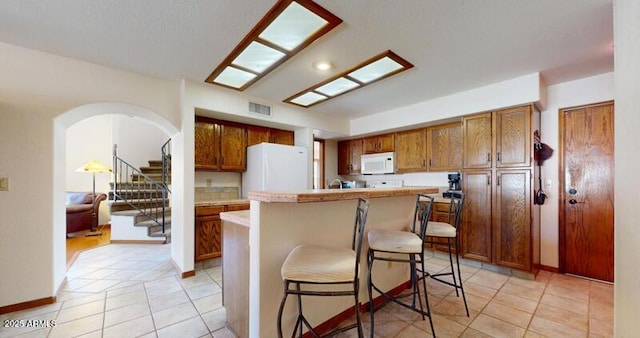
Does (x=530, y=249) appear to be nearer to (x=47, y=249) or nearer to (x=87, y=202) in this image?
(x=47, y=249)

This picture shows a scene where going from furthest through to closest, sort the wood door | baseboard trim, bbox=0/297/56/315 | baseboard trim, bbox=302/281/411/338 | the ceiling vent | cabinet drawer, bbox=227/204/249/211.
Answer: the ceiling vent → cabinet drawer, bbox=227/204/249/211 → the wood door → baseboard trim, bbox=0/297/56/315 → baseboard trim, bbox=302/281/411/338

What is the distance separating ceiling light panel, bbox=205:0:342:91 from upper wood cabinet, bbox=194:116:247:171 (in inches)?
35.7

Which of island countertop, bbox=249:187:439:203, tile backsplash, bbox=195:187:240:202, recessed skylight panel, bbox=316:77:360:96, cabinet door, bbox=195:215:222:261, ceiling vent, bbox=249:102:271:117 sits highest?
recessed skylight panel, bbox=316:77:360:96

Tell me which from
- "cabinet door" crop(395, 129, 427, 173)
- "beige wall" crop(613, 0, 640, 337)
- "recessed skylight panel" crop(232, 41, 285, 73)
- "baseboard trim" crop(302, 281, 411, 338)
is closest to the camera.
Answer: "beige wall" crop(613, 0, 640, 337)

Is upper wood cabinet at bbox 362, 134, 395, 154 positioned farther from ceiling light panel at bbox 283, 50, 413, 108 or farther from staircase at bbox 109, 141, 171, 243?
Result: staircase at bbox 109, 141, 171, 243

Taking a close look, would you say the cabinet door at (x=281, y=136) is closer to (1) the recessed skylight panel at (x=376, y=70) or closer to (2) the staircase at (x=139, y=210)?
(1) the recessed skylight panel at (x=376, y=70)

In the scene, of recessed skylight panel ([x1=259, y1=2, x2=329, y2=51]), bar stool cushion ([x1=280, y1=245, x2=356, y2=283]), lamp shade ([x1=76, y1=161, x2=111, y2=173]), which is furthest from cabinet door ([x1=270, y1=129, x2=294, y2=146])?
lamp shade ([x1=76, y1=161, x2=111, y2=173])

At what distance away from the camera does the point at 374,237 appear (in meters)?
1.91

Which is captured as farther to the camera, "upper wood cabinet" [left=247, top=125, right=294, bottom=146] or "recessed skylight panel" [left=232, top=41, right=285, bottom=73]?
"upper wood cabinet" [left=247, top=125, right=294, bottom=146]

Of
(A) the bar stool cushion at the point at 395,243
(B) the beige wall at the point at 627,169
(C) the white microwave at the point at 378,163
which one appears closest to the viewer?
(B) the beige wall at the point at 627,169

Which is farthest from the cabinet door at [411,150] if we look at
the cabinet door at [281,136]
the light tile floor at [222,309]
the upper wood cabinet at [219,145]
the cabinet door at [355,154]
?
the upper wood cabinet at [219,145]

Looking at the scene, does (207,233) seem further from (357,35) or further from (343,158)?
(343,158)

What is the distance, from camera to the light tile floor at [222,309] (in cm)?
195

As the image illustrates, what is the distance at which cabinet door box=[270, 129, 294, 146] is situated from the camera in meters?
4.40
